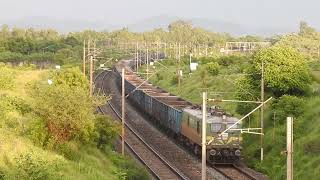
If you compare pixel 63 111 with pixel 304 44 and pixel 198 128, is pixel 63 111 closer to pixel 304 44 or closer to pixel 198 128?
pixel 198 128

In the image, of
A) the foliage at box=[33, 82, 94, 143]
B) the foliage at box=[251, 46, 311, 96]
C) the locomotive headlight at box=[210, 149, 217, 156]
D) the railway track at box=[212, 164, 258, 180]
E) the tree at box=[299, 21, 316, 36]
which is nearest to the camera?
the foliage at box=[33, 82, 94, 143]

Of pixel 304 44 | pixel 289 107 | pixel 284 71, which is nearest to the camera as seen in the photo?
pixel 289 107

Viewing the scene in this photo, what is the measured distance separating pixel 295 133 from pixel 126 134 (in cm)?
1700

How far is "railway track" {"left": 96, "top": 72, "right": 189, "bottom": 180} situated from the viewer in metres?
35.0

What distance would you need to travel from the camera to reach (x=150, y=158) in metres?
40.8

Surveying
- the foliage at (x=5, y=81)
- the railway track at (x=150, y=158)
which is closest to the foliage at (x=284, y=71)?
the railway track at (x=150, y=158)

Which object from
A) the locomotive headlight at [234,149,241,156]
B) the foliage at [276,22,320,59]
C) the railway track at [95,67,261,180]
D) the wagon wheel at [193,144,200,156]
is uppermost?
the foliage at [276,22,320,59]

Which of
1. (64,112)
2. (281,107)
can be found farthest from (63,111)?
(281,107)

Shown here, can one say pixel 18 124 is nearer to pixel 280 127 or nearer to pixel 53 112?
pixel 53 112

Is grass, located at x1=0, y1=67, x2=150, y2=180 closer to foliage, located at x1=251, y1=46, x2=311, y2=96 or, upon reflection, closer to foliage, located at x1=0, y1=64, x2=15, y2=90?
foliage, located at x1=0, y1=64, x2=15, y2=90

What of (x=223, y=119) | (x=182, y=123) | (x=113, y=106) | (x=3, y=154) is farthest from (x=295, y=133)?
(x=113, y=106)

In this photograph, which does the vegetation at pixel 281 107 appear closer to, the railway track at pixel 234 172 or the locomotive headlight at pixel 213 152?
the railway track at pixel 234 172

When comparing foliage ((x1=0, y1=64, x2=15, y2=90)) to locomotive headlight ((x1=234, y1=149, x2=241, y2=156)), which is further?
foliage ((x1=0, y1=64, x2=15, y2=90))

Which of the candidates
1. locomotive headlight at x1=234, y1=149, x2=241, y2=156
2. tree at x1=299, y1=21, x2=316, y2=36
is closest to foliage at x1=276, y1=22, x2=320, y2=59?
tree at x1=299, y1=21, x2=316, y2=36
